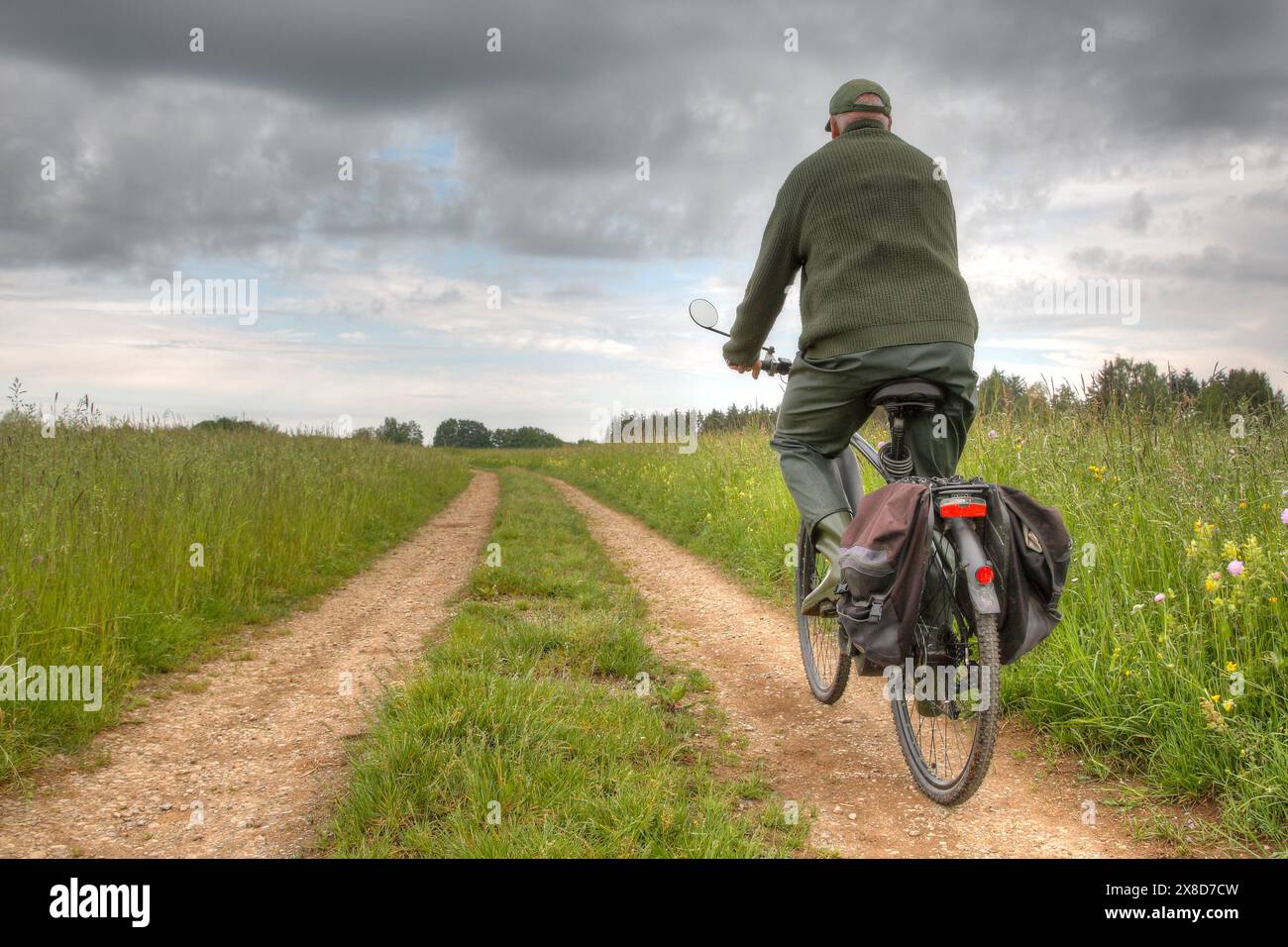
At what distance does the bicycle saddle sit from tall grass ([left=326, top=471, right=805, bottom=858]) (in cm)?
169

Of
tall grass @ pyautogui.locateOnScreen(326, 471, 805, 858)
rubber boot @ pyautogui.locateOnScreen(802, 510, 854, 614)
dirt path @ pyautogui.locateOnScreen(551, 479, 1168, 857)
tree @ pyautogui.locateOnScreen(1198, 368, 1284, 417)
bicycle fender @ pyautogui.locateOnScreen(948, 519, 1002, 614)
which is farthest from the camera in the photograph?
tree @ pyautogui.locateOnScreen(1198, 368, 1284, 417)

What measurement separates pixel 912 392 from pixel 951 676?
3.61ft

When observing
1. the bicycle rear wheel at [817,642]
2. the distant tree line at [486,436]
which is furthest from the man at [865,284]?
the distant tree line at [486,436]

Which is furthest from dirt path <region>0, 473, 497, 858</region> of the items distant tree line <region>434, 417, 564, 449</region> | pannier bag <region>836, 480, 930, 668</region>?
distant tree line <region>434, 417, 564, 449</region>

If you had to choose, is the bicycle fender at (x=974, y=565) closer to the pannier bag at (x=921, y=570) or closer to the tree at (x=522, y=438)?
the pannier bag at (x=921, y=570)

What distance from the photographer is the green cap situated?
11.6 feet

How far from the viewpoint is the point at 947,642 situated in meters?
3.05

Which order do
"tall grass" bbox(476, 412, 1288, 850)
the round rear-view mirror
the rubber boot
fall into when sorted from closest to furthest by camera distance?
"tall grass" bbox(476, 412, 1288, 850)
the rubber boot
the round rear-view mirror

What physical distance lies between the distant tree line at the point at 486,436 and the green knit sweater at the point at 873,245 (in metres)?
59.7

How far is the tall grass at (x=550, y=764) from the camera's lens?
2.66 meters

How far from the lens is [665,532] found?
1155 centimetres

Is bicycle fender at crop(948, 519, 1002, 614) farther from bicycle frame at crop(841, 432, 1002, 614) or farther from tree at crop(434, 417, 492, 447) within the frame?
tree at crop(434, 417, 492, 447)
